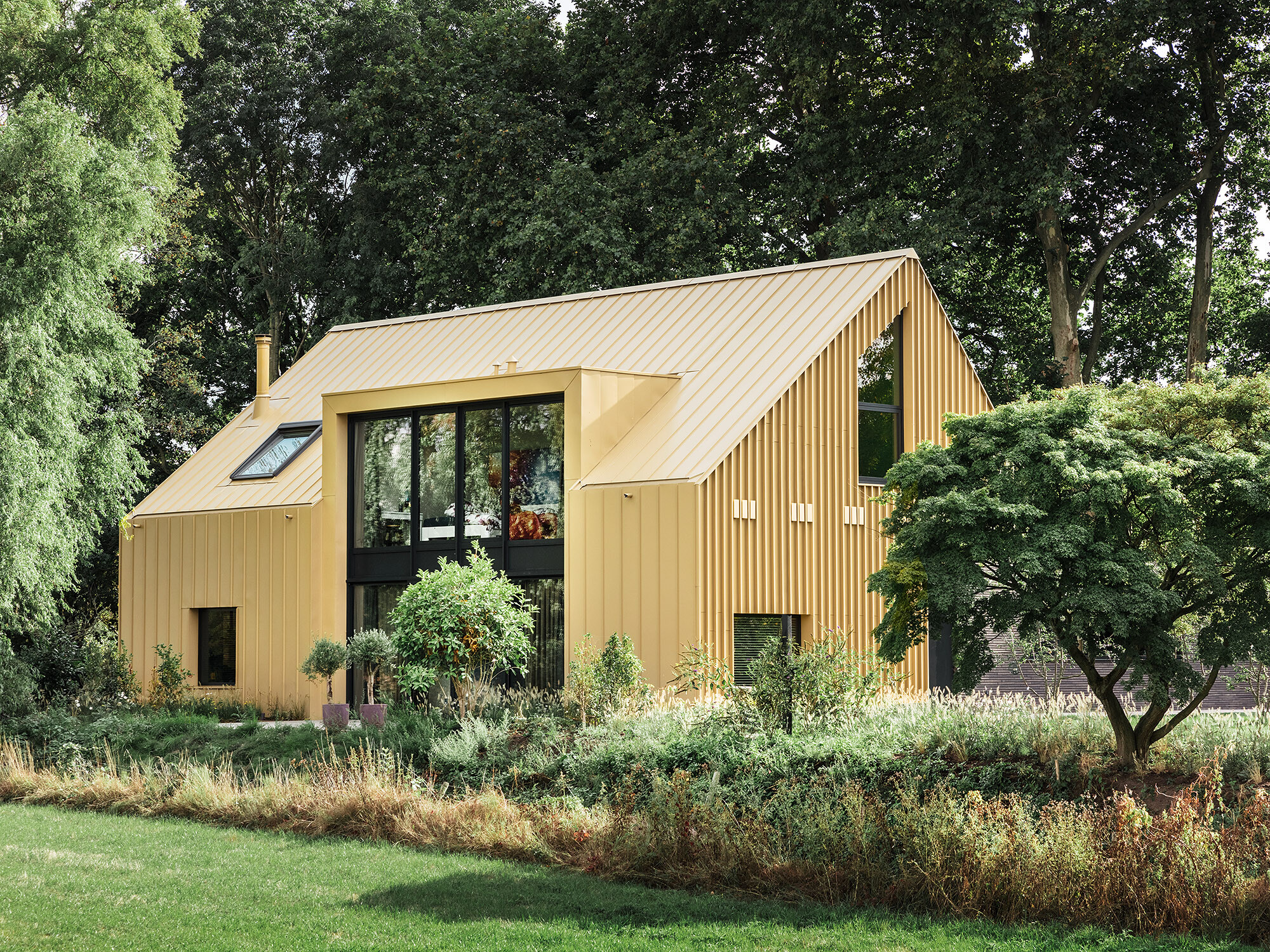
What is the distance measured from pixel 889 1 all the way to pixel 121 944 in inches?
935

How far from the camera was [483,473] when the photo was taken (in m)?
18.4

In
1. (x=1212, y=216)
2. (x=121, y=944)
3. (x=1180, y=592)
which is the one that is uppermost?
(x=1212, y=216)

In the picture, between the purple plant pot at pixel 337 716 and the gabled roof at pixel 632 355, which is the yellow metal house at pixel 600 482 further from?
the purple plant pot at pixel 337 716

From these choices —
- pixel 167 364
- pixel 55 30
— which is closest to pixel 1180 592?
pixel 55 30

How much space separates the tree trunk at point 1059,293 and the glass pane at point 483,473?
42.9ft

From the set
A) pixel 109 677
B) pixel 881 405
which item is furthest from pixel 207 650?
pixel 881 405

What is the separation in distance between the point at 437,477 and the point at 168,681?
5.08 metres

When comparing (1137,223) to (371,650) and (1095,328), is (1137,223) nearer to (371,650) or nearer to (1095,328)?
(1095,328)

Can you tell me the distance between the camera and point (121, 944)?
757 cm

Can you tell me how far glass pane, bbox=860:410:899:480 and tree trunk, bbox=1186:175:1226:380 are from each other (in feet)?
37.4

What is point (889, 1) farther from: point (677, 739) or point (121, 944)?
point (121, 944)

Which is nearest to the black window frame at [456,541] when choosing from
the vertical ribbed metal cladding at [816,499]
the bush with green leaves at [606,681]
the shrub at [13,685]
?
the vertical ribbed metal cladding at [816,499]

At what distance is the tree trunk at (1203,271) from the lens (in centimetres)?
2762

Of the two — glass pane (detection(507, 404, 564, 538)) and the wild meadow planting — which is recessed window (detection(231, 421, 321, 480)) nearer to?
glass pane (detection(507, 404, 564, 538))
